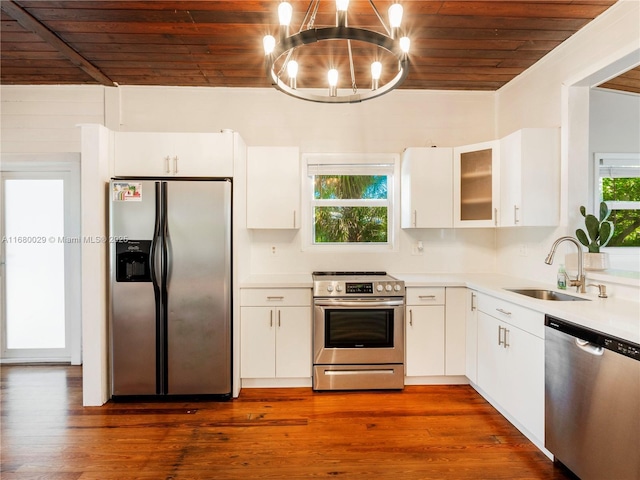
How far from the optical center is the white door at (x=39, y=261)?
12.0 feet

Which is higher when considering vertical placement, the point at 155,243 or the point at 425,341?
the point at 155,243

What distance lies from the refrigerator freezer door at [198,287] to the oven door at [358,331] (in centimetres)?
79

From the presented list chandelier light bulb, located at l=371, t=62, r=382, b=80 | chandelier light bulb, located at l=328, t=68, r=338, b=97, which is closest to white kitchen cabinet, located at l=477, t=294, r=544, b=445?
chandelier light bulb, located at l=371, t=62, r=382, b=80

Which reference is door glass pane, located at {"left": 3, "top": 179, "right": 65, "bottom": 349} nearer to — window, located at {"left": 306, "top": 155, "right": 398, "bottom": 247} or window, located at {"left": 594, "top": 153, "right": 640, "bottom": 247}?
window, located at {"left": 306, "top": 155, "right": 398, "bottom": 247}

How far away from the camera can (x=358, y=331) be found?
9.77ft

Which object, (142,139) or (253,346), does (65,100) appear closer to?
(142,139)

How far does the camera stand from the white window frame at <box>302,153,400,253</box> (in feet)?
11.8

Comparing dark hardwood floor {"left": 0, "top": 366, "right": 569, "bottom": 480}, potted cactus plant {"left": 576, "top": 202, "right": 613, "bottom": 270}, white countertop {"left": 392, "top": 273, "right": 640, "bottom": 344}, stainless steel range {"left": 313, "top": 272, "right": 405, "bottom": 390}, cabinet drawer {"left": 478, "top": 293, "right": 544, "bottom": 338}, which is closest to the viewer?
white countertop {"left": 392, "top": 273, "right": 640, "bottom": 344}

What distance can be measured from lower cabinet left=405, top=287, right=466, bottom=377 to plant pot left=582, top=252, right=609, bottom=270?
93cm

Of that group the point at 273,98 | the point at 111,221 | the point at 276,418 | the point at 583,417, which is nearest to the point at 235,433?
the point at 276,418

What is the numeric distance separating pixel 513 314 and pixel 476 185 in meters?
1.33

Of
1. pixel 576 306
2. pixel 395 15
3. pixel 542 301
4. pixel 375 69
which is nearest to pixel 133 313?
pixel 375 69

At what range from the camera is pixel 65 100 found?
11.3ft

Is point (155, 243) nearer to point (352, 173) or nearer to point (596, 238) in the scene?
point (352, 173)
